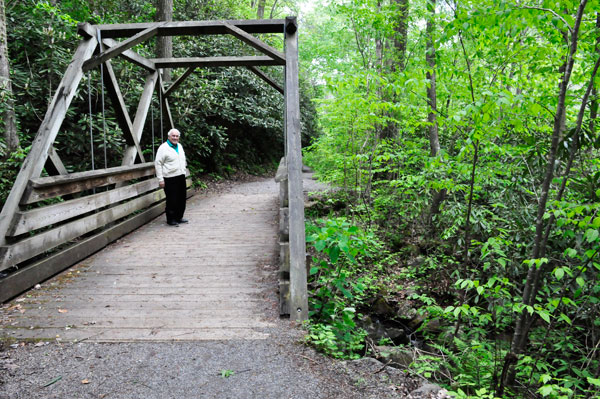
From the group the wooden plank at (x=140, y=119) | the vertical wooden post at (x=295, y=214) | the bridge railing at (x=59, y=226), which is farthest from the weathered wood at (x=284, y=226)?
the wooden plank at (x=140, y=119)

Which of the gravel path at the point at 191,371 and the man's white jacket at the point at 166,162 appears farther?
the man's white jacket at the point at 166,162

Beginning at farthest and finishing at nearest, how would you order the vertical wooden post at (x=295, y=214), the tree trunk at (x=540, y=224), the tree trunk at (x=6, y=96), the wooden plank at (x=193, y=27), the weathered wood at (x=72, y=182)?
the wooden plank at (x=193, y=27) → the tree trunk at (x=6, y=96) → the weathered wood at (x=72, y=182) → the vertical wooden post at (x=295, y=214) → the tree trunk at (x=540, y=224)

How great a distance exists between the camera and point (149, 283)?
4387 millimetres

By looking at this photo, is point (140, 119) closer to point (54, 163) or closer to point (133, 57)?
point (133, 57)

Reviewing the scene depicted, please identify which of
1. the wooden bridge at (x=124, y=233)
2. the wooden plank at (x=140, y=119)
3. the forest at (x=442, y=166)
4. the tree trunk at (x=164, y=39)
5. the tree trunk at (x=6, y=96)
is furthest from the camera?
the tree trunk at (x=164, y=39)

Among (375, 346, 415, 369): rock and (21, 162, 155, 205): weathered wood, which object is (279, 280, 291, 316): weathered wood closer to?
(375, 346, 415, 369): rock

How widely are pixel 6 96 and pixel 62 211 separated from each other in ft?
6.50

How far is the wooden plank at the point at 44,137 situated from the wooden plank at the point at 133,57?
0.52m

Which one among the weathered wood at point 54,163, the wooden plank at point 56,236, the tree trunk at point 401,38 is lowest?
the wooden plank at point 56,236

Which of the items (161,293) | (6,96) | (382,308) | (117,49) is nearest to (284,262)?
(161,293)

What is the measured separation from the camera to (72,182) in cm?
491

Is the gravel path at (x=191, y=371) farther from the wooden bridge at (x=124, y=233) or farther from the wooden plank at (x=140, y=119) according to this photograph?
the wooden plank at (x=140, y=119)

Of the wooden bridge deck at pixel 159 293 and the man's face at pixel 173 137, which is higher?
the man's face at pixel 173 137

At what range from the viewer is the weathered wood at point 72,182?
414 cm
